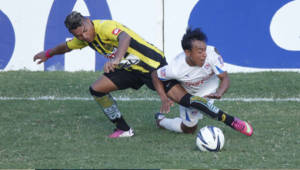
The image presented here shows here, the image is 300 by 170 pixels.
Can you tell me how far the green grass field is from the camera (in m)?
5.13

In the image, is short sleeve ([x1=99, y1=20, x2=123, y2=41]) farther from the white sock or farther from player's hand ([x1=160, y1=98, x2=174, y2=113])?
the white sock

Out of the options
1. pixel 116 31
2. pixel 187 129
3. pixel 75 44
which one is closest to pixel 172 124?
pixel 187 129

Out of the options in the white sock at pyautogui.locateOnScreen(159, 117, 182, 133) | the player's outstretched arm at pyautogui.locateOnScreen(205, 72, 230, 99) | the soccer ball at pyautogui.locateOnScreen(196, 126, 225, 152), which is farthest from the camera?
the white sock at pyautogui.locateOnScreen(159, 117, 182, 133)

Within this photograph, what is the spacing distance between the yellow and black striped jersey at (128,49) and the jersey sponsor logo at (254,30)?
12.4 feet

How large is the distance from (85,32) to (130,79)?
2.70 ft

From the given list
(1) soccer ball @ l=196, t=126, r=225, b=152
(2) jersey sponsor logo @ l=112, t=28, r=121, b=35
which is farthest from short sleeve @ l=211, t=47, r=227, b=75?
(2) jersey sponsor logo @ l=112, t=28, r=121, b=35

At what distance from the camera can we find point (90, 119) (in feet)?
24.0

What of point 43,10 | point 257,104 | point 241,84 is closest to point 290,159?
point 257,104

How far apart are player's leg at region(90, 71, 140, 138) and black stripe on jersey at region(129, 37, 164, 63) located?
1.19 feet

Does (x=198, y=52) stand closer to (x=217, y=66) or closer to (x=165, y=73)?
(x=217, y=66)

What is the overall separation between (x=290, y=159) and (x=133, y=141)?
1.77 meters

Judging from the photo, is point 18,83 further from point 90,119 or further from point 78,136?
point 78,136

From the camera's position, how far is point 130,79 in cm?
648

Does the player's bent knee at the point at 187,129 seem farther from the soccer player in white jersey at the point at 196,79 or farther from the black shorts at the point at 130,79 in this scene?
the black shorts at the point at 130,79
